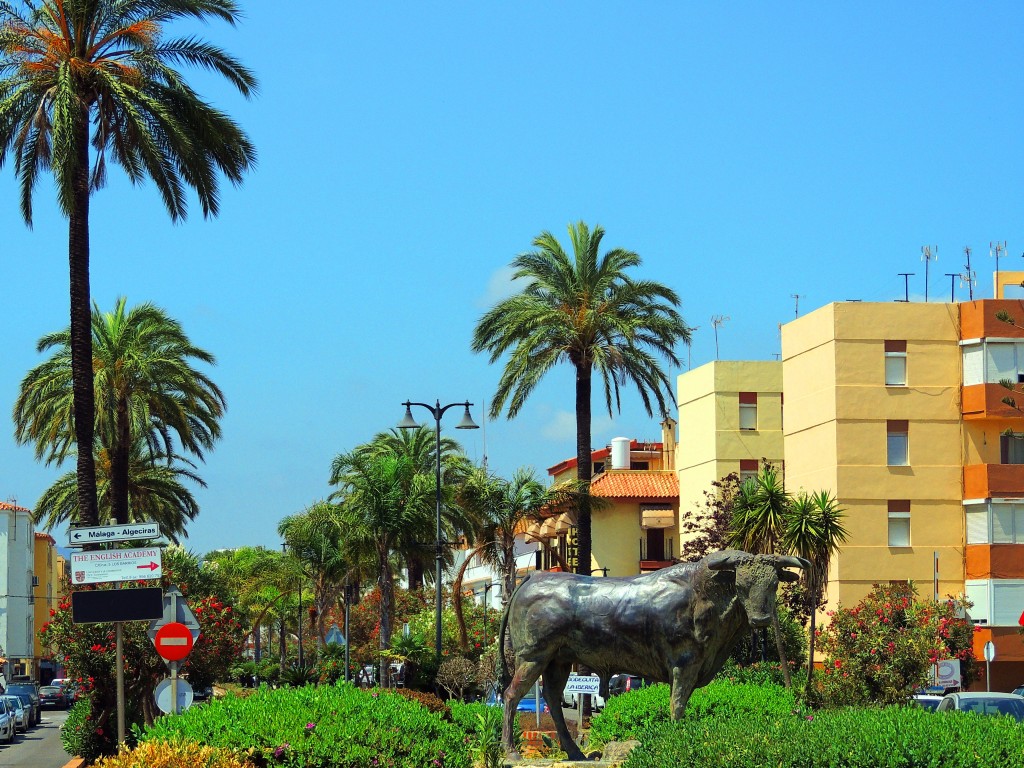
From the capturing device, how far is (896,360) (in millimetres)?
55031

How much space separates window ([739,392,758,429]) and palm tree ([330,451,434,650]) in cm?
1965

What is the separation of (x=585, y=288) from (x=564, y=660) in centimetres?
2479

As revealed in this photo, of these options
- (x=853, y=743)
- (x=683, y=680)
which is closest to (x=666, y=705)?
(x=683, y=680)

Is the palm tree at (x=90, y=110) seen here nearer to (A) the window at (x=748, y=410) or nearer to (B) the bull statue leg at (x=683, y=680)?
(B) the bull statue leg at (x=683, y=680)

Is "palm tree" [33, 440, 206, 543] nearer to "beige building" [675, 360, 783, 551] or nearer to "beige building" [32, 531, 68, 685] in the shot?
"beige building" [675, 360, 783, 551]

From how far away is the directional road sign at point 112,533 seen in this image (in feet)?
61.2

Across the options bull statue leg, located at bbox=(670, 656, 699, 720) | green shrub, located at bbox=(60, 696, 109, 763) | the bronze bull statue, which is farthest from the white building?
bull statue leg, located at bbox=(670, 656, 699, 720)

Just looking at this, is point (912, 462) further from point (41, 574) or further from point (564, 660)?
point (41, 574)

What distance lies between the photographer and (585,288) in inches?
1570

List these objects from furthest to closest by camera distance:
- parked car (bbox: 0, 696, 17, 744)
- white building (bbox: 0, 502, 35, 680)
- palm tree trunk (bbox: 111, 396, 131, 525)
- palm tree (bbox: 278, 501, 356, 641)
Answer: white building (bbox: 0, 502, 35, 680), palm tree (bbox: 278, 501, 356, 641), parked car (bbox: 0, 696, 17, 744), palm tree trunk (bbox: 111, 396, 131, 525)

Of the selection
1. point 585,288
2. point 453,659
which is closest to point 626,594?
point 585,288

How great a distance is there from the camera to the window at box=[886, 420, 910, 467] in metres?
55.2

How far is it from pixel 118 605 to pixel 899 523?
136 feet

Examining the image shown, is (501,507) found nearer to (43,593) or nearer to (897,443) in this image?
(897,443)
